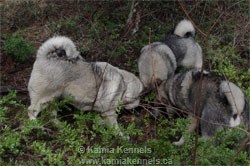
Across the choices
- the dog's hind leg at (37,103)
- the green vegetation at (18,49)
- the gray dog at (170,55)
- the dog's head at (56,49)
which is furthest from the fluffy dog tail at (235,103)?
the green vegetation at (18,49)

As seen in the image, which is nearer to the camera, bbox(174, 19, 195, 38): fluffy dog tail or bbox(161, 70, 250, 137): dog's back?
bbox(161, 70, 250, 137): dog's back

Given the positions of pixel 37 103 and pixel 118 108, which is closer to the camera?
pixel 118 108

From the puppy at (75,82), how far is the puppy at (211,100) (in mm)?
714

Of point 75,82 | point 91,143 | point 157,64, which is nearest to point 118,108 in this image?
point 91,143

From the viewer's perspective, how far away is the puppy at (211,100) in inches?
155

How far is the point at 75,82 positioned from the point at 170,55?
1.82 m

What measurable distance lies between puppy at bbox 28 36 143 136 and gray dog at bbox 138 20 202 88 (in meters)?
0.40

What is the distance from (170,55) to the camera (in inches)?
222

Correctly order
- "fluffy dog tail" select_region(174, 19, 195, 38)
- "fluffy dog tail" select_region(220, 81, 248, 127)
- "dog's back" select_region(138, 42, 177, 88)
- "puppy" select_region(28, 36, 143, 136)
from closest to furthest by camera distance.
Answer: "fluffy dog tail" select_region(220, 81, 248, 127) → "puppy" select_region(28, 36, 143, 136) → "dog's back" select_region(138, 42, 177, 88) → "fluffy dog tail" select_region(174, 19, 195, 38)

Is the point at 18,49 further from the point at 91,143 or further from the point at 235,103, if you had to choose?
the point at 235,103

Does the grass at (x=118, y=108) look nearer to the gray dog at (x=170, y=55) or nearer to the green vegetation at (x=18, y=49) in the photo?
the green vegetation at (x=18, y=49)

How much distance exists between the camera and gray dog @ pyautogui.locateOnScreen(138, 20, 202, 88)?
5.34 meters

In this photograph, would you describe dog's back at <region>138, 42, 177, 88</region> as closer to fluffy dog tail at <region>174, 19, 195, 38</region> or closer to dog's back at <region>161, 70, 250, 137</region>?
dog's back at <region>161, 70, 250, 137</region>

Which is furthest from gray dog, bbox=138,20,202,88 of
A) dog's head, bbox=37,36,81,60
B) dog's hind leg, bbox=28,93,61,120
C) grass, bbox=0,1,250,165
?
dog's hind leg, bbox=28,93,61,120
